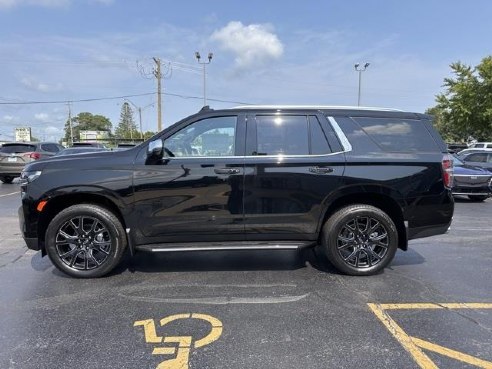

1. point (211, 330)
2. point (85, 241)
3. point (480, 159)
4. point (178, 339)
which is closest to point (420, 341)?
point (211, 330)

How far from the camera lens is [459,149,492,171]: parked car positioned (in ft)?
50.4

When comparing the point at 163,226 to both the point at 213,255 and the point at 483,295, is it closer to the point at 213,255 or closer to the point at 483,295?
the point at 213,255

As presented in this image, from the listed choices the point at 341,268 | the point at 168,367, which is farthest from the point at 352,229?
the point at 168,367

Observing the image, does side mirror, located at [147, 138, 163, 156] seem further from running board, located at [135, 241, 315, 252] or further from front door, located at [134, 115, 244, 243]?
running board, located at [135, 241, 315, 252]

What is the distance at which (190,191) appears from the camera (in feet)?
16.3

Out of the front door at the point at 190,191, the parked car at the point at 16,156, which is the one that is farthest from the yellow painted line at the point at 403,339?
the parked car at the point at 16,156

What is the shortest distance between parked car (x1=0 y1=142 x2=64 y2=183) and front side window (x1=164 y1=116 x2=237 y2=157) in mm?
13861

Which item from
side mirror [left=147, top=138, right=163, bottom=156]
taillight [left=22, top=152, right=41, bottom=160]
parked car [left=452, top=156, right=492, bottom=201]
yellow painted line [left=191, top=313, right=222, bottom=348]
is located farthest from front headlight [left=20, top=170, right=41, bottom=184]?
taillight [left=22, top=152, right=41, bottom=160]

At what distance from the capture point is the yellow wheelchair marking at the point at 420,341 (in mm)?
3233

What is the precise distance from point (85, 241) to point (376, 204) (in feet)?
11.2

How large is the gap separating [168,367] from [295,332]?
1106 mm

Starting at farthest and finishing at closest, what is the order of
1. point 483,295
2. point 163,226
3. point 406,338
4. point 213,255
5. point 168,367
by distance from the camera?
point 213,255, point 163,226, point 483,295, point 406,338, point 168,367

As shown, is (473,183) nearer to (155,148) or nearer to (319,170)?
(319,170)

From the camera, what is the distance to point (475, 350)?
11.2 ft
